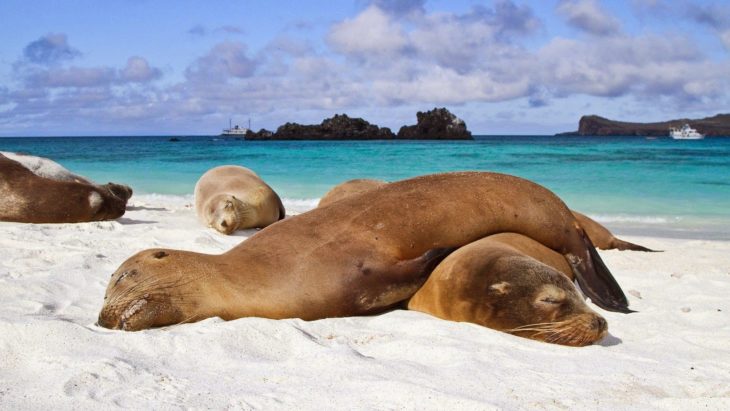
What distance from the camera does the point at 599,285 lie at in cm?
483

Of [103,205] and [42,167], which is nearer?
[103,205]

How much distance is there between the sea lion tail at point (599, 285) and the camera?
472 centimetres

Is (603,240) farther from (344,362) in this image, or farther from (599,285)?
(344,362)

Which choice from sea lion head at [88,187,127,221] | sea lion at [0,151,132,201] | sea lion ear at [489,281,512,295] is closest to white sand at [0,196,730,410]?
sea lion ear at [489,281,512,295]

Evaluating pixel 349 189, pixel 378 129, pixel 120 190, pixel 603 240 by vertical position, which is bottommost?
pixel 603 240

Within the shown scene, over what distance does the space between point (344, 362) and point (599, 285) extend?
7.47 ft

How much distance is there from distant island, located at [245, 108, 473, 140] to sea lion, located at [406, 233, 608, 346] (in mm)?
75719

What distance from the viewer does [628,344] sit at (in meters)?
3.95

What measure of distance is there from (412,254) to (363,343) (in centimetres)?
85

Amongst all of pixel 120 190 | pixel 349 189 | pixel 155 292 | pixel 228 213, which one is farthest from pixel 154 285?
pixel 120 190

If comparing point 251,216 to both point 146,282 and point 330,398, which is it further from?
point 330,398

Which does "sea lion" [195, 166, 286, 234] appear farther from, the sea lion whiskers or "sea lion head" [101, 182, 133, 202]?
the sea lion whiskers

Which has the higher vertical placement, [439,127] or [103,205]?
[439,127]

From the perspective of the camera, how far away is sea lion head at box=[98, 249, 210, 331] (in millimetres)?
3848
